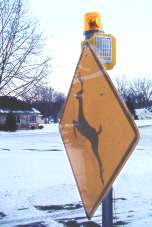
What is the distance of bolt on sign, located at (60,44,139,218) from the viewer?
273 cm

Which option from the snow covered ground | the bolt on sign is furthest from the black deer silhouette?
the snow covered ground

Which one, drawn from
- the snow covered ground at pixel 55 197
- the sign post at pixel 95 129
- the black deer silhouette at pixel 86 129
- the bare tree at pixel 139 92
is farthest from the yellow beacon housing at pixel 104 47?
the bare tree at pixel 139 92

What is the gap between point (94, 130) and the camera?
3.01m

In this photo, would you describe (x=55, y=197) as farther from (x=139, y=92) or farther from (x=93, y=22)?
(x=139, y=92)

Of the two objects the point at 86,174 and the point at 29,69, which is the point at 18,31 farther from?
the point at 86,174

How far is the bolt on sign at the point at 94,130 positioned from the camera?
2.73 meters

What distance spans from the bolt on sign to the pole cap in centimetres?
21

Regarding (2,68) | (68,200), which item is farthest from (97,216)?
(2,68)

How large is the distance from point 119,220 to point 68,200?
5.98ft

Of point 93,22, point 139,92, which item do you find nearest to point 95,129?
point 93,22

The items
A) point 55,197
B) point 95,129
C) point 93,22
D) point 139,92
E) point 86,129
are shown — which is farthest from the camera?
point 139,92

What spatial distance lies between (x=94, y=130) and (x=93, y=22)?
35.6 inches

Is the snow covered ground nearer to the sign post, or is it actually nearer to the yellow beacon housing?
the sign post

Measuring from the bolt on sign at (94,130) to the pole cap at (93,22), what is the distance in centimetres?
21
